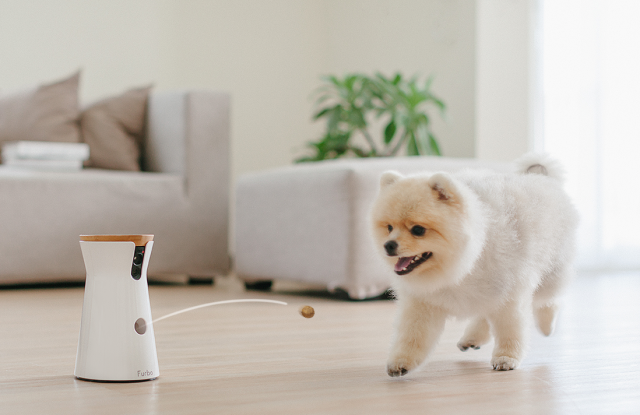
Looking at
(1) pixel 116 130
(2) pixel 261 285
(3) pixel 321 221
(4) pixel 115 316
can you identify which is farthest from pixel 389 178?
(1) pixel 116 130

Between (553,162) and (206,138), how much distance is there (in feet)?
6.27

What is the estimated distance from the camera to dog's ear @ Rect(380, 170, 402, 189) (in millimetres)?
1157

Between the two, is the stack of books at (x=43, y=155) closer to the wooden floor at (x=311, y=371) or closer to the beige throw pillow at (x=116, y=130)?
the beige throw pillow at (x=116, y=130)

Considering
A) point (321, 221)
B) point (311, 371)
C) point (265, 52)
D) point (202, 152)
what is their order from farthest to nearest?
point (265, 52)
point (202, 152)
point (321, 221)
point (311, 371)

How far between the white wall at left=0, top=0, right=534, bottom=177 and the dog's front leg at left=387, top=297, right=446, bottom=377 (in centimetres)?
265

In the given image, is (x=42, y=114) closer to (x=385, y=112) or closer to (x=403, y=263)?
(x=385, y=112)

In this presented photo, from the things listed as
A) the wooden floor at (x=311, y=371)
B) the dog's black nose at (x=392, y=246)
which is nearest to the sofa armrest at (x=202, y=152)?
the wooden floor at (x=311, y=371)

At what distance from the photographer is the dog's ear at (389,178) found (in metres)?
1.16

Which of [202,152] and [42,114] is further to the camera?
[42,114]

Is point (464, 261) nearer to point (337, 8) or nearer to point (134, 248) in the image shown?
point (134, 248)

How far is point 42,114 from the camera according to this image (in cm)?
311

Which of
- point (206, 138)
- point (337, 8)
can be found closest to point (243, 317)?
point (206, 138)

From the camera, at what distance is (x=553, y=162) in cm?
136

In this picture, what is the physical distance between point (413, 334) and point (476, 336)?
296 millimetres
